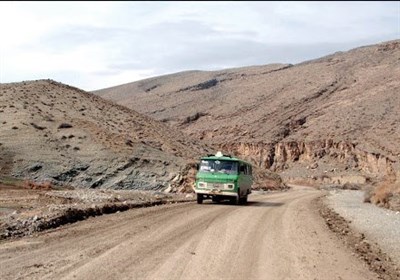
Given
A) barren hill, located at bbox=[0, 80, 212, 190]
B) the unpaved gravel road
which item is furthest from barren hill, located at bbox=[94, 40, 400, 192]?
the unpaved gravel road

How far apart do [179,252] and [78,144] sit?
36.8 metres

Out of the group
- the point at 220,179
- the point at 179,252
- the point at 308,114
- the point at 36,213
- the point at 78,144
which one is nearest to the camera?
the point at 179,252

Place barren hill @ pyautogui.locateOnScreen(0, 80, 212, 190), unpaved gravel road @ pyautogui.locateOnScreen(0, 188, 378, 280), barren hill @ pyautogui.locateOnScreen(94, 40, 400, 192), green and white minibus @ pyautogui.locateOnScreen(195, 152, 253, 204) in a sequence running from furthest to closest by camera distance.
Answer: barren hill @ pyautogui.locateOnScreen(94, 40, 400, 192) < barren hill @ pyautogui.locateOnScreen(0, 80, 212, 190) < green and white minibus @ pyautogui.locateOnScreen(195, 152, 253, 204) < unpaved gravel road @ pyautogui.locateOnScreen(0, 188, 378, 280)

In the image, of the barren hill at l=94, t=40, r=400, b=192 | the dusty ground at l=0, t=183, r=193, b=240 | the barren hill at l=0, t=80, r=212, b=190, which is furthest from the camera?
the barren hill at l=94, t=40, r=400, b=192

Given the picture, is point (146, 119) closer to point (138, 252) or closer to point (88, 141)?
point (88, 141)

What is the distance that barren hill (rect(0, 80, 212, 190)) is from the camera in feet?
142

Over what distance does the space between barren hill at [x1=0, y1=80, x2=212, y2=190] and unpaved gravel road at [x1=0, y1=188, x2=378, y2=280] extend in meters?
25.6

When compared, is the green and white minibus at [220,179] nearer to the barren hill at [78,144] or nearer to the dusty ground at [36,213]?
the dusty ground at [36,213]

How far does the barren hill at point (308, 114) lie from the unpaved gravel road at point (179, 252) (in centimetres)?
6334

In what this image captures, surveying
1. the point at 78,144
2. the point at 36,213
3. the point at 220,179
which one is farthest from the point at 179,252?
the point at 78,144

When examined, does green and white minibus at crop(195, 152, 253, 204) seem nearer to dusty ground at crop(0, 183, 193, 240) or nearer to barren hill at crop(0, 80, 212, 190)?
dusty ground at crop(0, 183, 193, 240)

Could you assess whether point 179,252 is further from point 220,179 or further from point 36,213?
point 220,179

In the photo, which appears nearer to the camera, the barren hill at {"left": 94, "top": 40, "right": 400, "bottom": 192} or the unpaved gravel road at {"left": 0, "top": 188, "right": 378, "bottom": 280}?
the unpaved gravel road at {"left": 0, "top": 188, "right": 378, "bottom": 280}

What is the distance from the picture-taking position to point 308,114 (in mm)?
103250
